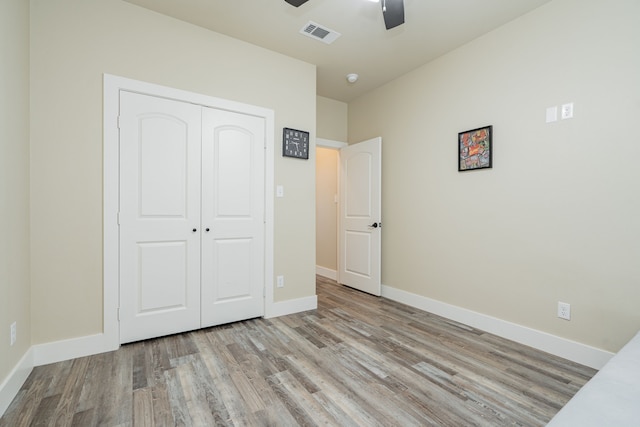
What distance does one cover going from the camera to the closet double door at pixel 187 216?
2416 millimetres

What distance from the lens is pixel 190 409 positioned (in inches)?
64.6

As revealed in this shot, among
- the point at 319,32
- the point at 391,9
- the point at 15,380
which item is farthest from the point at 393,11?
the point at 15,380

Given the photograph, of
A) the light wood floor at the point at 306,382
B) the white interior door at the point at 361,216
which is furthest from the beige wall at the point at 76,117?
the white interior door at the point at 361,216

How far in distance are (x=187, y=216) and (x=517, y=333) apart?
3.05 metres

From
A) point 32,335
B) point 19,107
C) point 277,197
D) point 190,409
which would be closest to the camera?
point 190,409

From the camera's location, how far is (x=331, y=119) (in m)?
4.40

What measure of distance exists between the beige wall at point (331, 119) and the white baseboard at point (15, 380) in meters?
3.64

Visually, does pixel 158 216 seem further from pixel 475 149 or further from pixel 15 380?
pixel 475 149

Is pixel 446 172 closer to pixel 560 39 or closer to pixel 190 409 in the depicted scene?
pixel 560 39

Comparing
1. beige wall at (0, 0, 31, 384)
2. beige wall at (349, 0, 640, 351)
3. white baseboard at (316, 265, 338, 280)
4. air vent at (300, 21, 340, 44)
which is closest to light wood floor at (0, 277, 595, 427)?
beige wall at (0, 0, 31, 384)

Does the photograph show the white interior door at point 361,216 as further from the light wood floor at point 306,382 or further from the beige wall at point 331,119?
the light wood floor at point 306,382

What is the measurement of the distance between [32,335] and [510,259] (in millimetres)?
3763

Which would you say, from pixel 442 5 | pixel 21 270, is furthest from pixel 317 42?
pixel 21 270

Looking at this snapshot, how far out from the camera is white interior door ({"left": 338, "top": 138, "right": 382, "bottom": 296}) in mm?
3836
